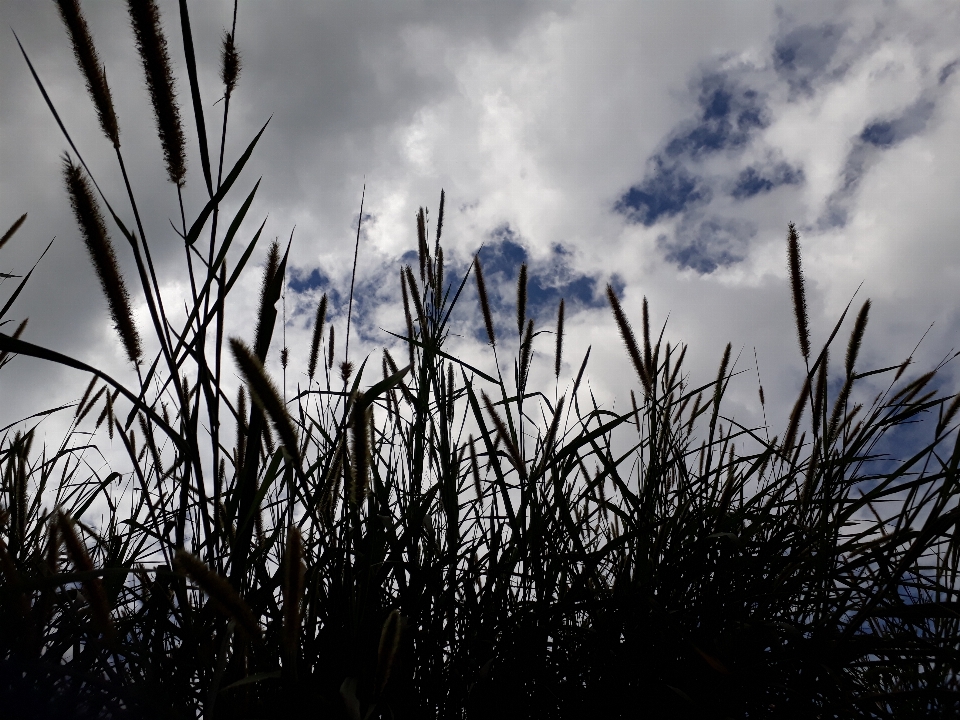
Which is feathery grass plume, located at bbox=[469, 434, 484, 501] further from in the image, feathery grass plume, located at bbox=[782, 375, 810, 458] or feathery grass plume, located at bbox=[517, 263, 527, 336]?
feathery grass plume, located at bbox=[782, 375, 810, 458]

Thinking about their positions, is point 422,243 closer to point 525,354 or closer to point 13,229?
point 525,354

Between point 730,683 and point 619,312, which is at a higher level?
point 619,312

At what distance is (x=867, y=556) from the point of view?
103cm

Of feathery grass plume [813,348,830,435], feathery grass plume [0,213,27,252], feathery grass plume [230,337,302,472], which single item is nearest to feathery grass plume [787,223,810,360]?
feathery grass plume [813,348,830,435]

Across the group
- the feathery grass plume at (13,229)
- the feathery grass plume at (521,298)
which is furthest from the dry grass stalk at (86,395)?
the feathery grass plume at (521,298)

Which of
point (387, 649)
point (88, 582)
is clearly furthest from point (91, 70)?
point (387, 649)

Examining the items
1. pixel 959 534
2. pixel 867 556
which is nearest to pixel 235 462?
pixel 867 556

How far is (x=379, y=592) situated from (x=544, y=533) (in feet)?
1.07

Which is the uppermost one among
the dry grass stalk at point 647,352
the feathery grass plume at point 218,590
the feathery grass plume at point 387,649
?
the dry grass stalk at point 647,352

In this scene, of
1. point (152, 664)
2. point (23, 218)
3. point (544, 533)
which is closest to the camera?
point (152, 664)

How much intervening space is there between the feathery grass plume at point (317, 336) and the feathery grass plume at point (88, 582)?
926mm

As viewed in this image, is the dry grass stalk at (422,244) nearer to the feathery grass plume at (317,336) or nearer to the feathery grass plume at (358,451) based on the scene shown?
the feathery grass plume at (317,336)

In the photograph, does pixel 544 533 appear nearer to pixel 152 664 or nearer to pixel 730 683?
pixel 730 683

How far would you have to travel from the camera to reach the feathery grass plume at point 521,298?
167 cm
